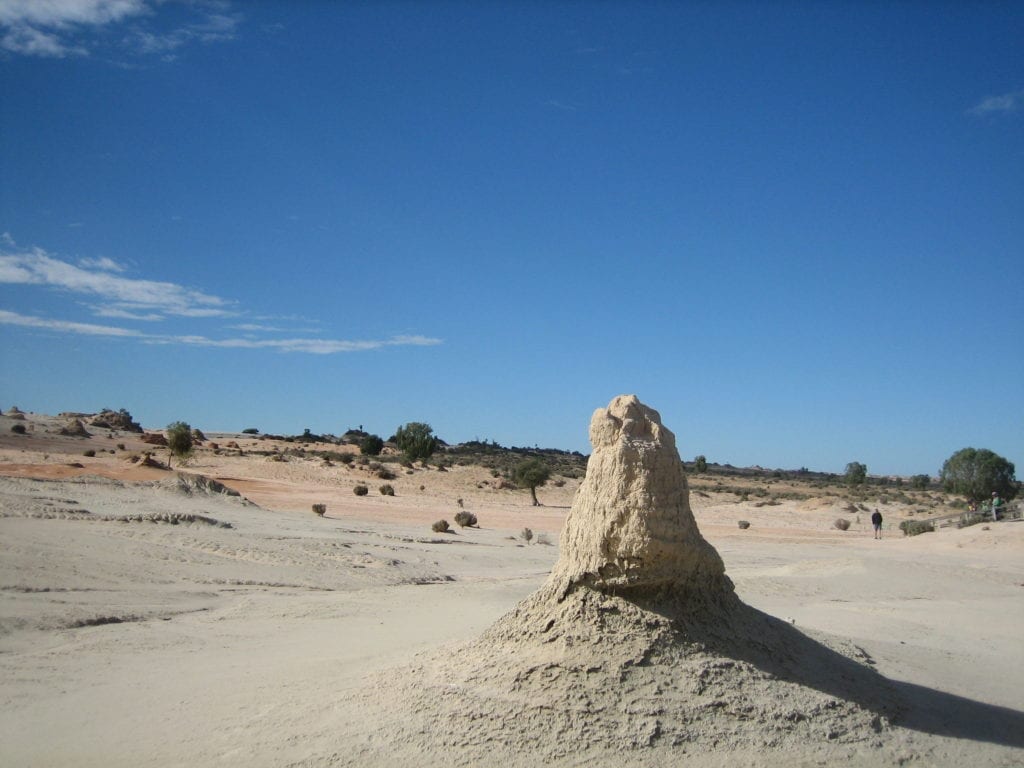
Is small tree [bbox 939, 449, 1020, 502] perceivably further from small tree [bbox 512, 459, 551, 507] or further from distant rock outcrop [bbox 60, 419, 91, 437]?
distant rock outcrop [bbox 60, 419, 91, 437]

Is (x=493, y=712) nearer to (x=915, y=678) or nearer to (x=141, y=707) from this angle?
(x=141, y=707)

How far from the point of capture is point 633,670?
5996mm

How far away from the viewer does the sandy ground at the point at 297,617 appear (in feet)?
19.9

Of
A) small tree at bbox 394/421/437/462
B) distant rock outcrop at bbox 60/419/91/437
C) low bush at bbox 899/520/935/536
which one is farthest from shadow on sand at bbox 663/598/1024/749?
distant rock outcrop at bbox 60/419/91/437

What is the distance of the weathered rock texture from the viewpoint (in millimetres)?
5523

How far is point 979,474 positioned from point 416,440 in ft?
115

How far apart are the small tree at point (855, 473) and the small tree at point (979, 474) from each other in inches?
1374

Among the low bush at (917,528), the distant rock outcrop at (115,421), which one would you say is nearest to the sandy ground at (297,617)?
the low bush at (917,528)

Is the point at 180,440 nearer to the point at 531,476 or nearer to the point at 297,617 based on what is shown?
the point at 531,476

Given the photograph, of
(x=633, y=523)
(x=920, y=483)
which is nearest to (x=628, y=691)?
(x=633, y=523)

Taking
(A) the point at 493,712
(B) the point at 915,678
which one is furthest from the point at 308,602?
(B) the point at 915,678

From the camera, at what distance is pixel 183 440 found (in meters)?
43.8

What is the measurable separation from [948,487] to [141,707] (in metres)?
46.5

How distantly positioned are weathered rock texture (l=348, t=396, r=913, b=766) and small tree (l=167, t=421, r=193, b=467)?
40445mm
